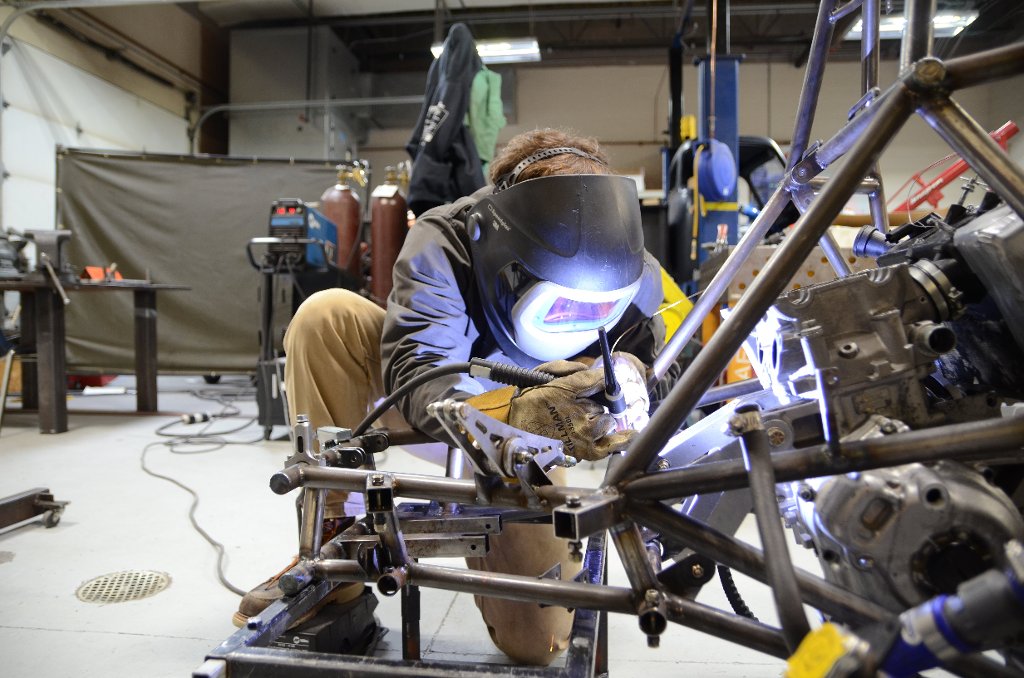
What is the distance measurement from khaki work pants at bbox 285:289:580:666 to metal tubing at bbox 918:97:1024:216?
1.02 metres

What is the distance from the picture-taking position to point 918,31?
820 millimetres

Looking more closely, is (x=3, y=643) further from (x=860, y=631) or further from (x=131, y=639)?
(x=860, y=631)

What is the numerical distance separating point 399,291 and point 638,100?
26.9 feet

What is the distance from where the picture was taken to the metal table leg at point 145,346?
391cm

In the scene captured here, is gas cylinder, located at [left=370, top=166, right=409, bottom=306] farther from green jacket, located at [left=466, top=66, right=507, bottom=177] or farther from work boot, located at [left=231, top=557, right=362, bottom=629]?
work boot, located at [left=231, top=557, right=362, bottom=629]

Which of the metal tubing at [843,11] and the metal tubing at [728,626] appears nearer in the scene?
the metal tubing at [728,626]

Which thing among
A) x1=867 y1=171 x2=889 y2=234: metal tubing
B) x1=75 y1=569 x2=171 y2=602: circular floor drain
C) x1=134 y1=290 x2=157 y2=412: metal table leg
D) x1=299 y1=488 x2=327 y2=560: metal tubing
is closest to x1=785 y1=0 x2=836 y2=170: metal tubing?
x1=867 y1=171 x2=889 y2=234: metal tubing

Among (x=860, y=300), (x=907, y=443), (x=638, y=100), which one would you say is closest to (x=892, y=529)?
(x=907, y=443)

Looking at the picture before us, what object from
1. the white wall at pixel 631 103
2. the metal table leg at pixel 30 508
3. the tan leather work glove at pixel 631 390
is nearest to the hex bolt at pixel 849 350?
the tan leather work glove at pixel 631 390

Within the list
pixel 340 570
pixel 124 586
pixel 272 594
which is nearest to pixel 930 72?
pixel 340 570

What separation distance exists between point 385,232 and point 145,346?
5.42ft

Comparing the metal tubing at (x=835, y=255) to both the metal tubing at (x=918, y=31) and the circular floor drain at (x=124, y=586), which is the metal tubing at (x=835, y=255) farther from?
the circular floor drain at (x=124, y=586)

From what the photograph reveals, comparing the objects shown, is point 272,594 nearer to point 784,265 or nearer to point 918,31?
point 784,265

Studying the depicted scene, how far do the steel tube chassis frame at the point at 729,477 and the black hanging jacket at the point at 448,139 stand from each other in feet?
8.45
